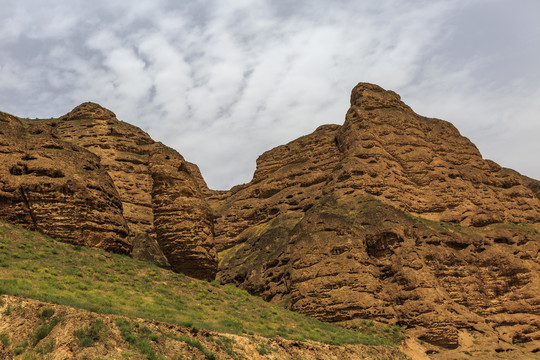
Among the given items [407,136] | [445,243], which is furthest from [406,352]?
[407,136]

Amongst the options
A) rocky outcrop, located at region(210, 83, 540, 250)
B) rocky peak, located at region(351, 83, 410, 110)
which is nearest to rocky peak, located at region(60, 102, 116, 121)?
rocky outcrop, located at region(210, 83, 540, 250)

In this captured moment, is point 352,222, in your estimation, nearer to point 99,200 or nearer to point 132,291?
point 99,200

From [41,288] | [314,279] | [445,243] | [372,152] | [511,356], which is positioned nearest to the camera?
[41,288]

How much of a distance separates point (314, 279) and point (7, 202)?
25.7 meters

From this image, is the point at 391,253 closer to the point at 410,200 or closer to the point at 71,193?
the point at 410,200

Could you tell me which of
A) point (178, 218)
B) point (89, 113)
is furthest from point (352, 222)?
point (89, 113)

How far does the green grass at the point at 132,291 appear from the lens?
2331 cm

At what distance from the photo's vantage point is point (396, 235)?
45.2m

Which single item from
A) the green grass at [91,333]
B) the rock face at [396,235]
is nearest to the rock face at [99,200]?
the rock face at [396,235]

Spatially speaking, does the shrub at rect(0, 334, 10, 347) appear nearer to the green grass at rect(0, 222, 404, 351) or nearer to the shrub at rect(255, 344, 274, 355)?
the green grass at rect(0, 222, 404, 351)

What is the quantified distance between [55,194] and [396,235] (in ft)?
100

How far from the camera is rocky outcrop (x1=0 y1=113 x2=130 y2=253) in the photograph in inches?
1235

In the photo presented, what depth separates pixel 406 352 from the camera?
3641cm

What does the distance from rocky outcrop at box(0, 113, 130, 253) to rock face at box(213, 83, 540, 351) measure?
18.3 m
